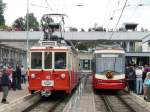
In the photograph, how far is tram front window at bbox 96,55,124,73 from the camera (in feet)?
107

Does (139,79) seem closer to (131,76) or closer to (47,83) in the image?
(131,76)

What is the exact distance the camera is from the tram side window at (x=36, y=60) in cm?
2702

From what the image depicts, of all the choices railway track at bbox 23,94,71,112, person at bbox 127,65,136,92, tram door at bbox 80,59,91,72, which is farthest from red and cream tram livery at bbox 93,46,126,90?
tram door at bbox 80,59,91,72

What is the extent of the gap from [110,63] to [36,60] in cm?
711

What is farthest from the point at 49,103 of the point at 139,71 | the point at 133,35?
the point at 133,35

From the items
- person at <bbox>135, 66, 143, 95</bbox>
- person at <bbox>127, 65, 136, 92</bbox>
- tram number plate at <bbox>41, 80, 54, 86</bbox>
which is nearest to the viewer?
tram number plate at <bbox>41, 80, 54, 86</bbox>

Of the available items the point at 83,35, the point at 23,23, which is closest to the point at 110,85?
the point at 83,35

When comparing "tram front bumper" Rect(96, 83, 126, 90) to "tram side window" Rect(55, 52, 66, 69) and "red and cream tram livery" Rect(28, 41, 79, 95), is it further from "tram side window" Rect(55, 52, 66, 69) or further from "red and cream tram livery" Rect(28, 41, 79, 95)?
"tram side window" Rect(55, 52, 66, 69)

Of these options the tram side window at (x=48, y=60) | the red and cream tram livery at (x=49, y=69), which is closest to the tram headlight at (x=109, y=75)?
the red and cream tram livery at (x=49, y=69)

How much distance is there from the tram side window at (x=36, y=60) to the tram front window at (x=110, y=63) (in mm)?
6585

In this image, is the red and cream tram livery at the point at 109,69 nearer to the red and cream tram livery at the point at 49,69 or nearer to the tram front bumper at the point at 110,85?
the tram front bumper at the point at 110,85

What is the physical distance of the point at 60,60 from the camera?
2702 cm

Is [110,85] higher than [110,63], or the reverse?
[110,63]

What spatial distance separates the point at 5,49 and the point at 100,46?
10103mm
